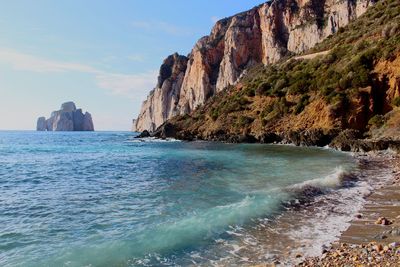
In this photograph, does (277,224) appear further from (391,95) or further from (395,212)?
(391,95)

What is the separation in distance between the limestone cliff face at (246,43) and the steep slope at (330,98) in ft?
65.9

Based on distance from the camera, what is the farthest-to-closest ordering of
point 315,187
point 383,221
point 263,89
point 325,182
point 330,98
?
point 263,89 → point 330,98 → point 325,182 → point 315,187 → point 383,221

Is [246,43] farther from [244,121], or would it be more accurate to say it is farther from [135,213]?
[135,213]

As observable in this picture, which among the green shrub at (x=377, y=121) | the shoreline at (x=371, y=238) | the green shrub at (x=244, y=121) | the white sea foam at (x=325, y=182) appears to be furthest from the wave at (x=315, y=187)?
the green shrub at (x=244, y=121)

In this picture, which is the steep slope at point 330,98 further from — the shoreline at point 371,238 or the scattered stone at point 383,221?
the scattered stone at point 383,221

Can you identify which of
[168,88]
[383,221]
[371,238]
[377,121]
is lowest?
[371,238]

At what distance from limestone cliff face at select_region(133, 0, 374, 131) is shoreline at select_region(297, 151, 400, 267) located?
3313 inches

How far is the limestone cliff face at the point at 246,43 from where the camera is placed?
97625 millimetres

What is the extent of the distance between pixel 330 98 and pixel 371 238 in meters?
40.7

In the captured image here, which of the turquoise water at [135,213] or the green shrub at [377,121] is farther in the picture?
the green shrub at [377,121]

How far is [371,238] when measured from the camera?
382 inches

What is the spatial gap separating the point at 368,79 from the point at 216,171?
30.7 m

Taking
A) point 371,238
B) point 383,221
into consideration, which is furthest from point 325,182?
point 371,238

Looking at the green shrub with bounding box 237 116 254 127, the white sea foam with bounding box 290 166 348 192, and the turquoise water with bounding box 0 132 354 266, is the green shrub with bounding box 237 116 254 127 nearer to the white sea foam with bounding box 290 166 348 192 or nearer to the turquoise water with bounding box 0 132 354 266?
the turquoise water with bounding box 0 132 354 266
